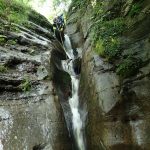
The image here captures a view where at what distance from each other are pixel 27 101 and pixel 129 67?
9.44ft

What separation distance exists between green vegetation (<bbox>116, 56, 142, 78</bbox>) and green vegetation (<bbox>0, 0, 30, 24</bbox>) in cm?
519

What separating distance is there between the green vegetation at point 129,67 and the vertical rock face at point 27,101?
1.97m

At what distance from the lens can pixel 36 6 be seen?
17.7 metres

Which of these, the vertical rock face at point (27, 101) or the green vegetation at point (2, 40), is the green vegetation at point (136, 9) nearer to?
the vertical rock face at point (27, 101)

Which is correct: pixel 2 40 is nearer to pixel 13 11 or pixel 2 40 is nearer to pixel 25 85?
pixel 25 85

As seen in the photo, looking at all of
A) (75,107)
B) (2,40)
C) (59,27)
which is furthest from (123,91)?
(59,27)

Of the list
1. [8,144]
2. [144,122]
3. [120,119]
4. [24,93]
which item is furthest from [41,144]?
[144,122]

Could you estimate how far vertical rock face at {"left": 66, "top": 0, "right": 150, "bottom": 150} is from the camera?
6.56 m

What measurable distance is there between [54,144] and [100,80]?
7.24 ft

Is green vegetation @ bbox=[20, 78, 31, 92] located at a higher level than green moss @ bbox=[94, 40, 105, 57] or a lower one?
lower

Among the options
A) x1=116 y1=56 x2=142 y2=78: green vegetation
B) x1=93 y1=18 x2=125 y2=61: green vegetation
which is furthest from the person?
x1=116 y1=56 x2=142 y2=78: green vegetation

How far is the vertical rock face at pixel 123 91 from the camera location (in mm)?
6559

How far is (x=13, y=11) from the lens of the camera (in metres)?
11.5

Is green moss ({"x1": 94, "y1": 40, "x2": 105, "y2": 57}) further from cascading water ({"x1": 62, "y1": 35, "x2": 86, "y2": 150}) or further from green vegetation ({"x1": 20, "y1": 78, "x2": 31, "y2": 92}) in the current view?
green vegetation ({"x1": 20, "y1": 78, "x2": 31, "y2": 92})
